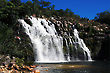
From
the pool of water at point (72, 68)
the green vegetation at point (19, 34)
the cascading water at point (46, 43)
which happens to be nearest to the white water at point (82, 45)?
the cascading water at point (46, 43)

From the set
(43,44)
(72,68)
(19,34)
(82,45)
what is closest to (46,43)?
(43,44)

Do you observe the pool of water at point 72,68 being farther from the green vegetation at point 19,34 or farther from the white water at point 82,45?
the white water at point 82,45

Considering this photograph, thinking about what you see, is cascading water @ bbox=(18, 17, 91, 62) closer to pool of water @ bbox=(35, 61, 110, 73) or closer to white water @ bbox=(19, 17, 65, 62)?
white water @ bbox=(19, 17, 65, 62)

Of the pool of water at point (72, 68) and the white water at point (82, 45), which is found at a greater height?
the white water at point (82, 45)

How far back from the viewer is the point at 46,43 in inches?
531

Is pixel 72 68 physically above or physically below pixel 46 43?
below

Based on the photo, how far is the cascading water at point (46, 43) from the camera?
12.6m

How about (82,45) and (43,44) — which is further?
(82,45)

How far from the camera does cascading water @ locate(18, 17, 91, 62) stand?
12633 millimetres

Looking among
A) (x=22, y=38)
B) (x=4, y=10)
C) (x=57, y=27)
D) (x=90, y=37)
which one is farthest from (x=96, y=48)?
(x=4, y=10)

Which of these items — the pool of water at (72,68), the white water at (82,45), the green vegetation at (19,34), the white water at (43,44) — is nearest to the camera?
the pool of water at (72,68)

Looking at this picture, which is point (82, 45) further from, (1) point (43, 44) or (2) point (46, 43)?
(1) point (43, 44)

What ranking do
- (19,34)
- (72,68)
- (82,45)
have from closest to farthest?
(72,68) → (19,34) → (82,45)

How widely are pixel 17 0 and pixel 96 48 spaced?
12445 millimetres
